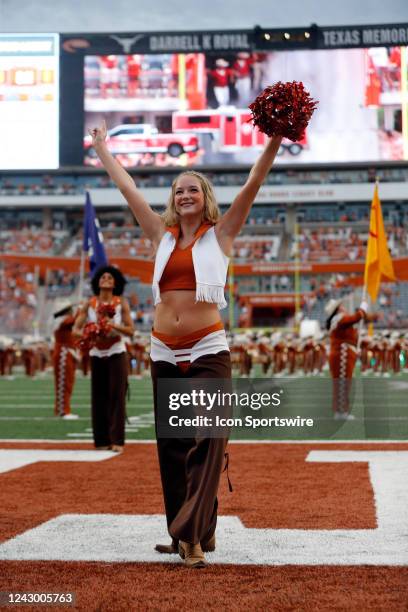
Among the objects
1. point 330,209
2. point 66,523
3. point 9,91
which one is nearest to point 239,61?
point 330,209

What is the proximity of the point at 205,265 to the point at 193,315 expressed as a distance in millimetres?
189

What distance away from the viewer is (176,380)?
12.1 ft

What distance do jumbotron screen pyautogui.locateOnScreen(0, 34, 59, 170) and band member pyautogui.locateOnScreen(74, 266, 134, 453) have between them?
2524cm

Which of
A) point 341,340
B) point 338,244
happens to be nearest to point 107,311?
point 341,340

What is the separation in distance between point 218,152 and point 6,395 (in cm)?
3234

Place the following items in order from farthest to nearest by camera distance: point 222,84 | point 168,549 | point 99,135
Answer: point 222,84 → point 99,135 → point 168,549

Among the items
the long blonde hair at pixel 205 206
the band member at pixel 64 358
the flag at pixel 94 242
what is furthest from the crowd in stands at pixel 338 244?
the long blonde hair at pixel 205 206

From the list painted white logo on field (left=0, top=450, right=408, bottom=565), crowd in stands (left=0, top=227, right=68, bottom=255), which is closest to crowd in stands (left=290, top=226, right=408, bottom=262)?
crowd in stands (left=0, top=227, right=68, bottom=255)

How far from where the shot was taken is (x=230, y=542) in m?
3.97

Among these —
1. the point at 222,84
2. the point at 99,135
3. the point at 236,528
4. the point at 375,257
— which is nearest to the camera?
the point at 99,135

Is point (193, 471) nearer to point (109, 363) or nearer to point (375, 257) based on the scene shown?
point (109, 363)

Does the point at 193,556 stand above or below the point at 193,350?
below

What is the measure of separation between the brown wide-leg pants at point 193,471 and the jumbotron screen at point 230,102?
42.8 meters

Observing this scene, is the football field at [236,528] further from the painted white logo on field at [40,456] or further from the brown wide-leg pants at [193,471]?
the brown wide-leg pants at [193,471]
